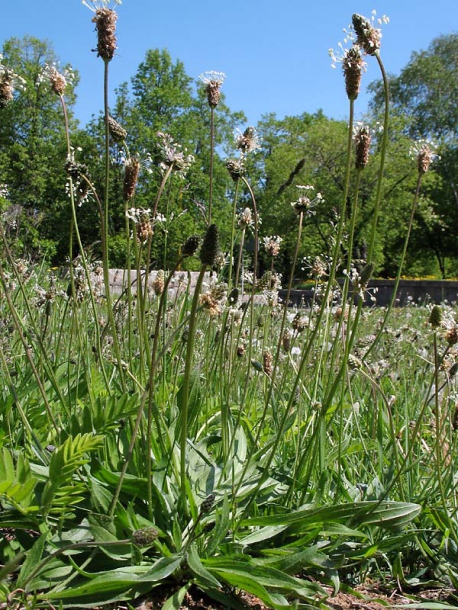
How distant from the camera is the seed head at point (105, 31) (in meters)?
1.62

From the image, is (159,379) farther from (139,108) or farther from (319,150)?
(139,108)

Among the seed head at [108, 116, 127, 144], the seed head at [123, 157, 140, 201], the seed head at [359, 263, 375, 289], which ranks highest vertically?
the seed head at [108, 116, 127, 144]

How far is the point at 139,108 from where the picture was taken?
108 ft

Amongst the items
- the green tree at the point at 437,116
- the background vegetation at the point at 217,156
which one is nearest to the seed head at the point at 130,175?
the background vegetation at the point at 217,156

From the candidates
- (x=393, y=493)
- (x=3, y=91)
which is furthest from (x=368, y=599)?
(x=3, y=91)

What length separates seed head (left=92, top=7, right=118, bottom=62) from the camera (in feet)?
5.32

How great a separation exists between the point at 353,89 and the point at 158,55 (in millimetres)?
35343

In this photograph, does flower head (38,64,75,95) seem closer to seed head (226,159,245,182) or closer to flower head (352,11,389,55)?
seed head (226,159,245,182)

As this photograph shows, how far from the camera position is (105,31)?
163 centimetres

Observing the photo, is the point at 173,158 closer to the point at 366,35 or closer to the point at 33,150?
the point at 366,35

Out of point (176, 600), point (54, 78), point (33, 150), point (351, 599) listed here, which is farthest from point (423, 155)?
point (33, 150)

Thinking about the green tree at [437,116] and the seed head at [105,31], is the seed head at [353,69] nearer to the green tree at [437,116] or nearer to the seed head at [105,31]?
the seed head at [105,31]

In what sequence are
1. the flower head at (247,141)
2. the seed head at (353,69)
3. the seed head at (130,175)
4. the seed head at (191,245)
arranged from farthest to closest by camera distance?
1. the flower head at (247,141)
2. the seed head at (130,175)
3. the seed head at (353,69)
4. the seed head at (191,245)

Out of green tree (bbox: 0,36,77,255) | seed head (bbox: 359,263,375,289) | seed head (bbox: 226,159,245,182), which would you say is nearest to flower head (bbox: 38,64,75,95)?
seed head (bbox: 226,159,245,182)
